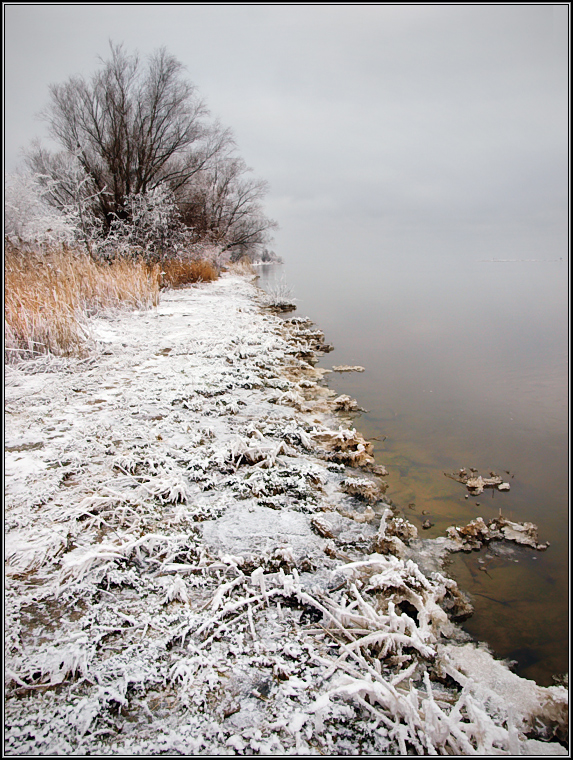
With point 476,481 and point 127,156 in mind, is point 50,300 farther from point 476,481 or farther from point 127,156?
point 127,156

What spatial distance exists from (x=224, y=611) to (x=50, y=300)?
17.3 feet

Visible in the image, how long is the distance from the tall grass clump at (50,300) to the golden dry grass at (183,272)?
4.36m

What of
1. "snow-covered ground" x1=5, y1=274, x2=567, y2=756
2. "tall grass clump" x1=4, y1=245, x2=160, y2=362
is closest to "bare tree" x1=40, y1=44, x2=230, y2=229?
"tall grass clump" x1=4, y1=245, x2=160, y2=362

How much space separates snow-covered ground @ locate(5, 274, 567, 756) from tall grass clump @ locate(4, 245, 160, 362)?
190 cm

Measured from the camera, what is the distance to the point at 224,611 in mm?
1510

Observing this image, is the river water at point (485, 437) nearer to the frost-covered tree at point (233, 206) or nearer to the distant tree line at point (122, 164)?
the distant tree line at point (122, 164)

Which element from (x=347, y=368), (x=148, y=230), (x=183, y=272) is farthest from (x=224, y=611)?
(x=183, y=272)

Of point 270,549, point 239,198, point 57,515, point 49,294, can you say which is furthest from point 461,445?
point 239,198

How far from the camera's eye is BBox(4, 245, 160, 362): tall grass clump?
4711mm

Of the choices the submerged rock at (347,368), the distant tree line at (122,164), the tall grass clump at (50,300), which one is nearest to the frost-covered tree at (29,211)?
the distant tree line at (122,164)

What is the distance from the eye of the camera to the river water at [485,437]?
6.90 feet

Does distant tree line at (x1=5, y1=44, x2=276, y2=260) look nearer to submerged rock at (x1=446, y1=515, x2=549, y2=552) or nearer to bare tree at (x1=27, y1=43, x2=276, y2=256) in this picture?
bare tree at (x1=27, y1=43, x2=276, y2=256)

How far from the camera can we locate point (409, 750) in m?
1.13

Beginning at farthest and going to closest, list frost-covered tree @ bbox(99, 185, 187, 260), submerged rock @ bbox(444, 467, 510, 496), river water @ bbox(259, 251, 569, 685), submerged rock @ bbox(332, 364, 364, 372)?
frost-covered tree @ bbox(99, 185, 187, 260) → submerged rock @ bbox(332, 364, 364, 372) → submerged rock @ bbox(444, 467, 510, 496) → river water @ bbox(259, 251, 569, 685)
